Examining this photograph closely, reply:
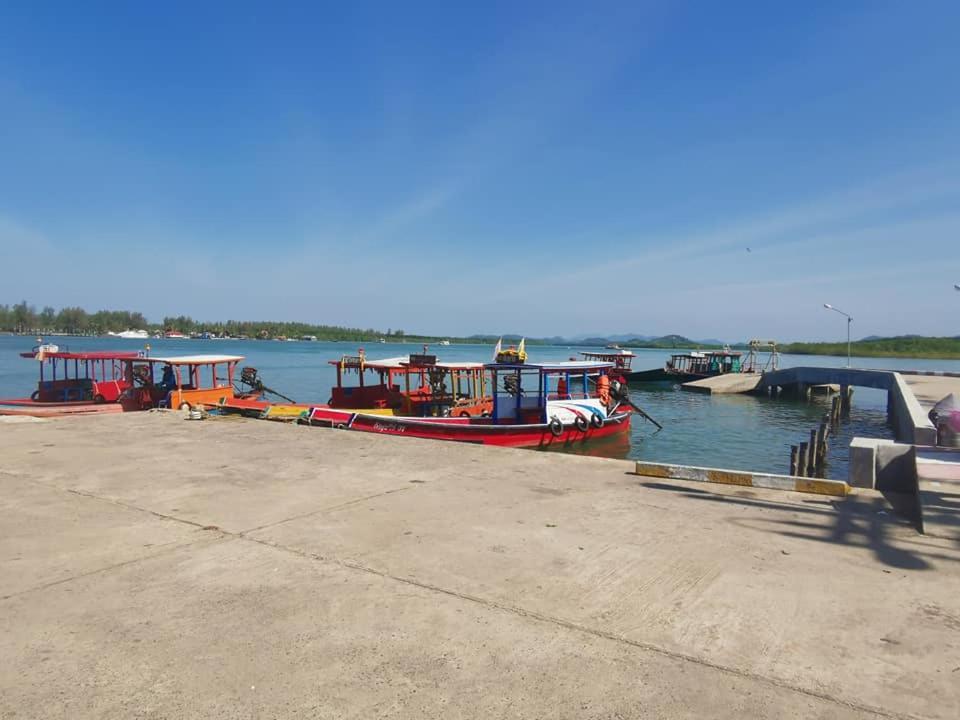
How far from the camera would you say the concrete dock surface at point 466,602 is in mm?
3385

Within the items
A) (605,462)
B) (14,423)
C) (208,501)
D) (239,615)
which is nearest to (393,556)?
(239,615)

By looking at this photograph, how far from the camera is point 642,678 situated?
3562 mm

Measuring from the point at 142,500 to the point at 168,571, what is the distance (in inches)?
113

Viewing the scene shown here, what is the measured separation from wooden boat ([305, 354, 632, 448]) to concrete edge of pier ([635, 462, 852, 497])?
9084mm

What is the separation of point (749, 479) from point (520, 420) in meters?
11.0

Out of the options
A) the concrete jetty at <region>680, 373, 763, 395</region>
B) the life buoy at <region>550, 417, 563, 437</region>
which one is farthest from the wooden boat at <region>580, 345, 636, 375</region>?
the concrete jetty at <region>680, 373, 763, 395</region>

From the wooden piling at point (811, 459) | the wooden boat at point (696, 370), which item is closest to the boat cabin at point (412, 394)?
the wooden piling at point (811, 459)

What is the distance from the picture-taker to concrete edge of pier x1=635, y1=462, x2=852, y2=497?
8.02m

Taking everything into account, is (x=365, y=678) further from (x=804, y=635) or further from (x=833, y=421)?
(x=833, y=421)

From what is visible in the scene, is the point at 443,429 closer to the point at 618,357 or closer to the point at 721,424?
the point at 618,357

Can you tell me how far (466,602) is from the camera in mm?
4609

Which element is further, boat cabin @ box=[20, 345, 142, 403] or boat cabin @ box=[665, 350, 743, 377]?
boat cabin @ box=[665, 350, 743, 377]

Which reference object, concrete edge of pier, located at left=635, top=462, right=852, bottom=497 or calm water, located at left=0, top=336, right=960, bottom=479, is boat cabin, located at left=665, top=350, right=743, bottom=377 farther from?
concrete edge of pier, located at left=635, top=462, right=852, bottom=497

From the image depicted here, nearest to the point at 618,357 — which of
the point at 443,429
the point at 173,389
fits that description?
the point at 443,429
